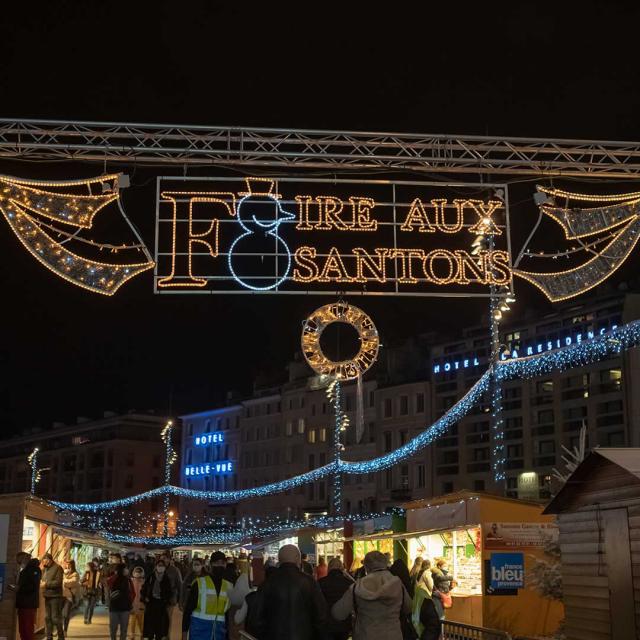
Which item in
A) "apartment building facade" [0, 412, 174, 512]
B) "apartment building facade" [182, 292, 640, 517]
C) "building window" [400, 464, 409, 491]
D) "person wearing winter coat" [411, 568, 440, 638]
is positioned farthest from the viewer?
"apartment building facade" [0, 412, 174, 512]

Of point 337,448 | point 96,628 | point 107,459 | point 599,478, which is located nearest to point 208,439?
point 107,459

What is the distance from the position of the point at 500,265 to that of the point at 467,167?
5.13 feet

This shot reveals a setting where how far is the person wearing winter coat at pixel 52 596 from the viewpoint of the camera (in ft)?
57.8

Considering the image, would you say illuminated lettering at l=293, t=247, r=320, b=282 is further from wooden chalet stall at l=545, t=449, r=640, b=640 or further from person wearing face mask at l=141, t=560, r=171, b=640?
person wearing face mask at l=141, t=560, r=171, b=640

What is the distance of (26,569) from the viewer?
596 inches

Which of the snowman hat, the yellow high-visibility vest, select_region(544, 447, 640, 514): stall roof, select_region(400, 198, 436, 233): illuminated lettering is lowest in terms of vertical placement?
the yellow high-visibility vest

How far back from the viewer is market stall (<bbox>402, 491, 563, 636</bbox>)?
18.4m

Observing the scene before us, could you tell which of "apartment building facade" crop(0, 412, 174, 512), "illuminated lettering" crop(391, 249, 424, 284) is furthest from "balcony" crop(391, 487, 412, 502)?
"illuminated lettering" crop(391, 249, 424, 284)

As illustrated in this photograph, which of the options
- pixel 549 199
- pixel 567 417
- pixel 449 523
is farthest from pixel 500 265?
pixel 567 417

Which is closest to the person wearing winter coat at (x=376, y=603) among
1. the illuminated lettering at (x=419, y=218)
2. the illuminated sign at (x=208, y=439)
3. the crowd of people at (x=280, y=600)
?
the crowd of people at (x=280, y=600)

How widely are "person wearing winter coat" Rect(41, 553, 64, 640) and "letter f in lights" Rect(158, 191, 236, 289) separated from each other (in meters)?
5.65

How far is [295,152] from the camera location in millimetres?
15617

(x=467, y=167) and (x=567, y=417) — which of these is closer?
(x=467, y=167)

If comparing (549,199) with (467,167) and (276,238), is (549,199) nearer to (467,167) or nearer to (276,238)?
(467,167)
